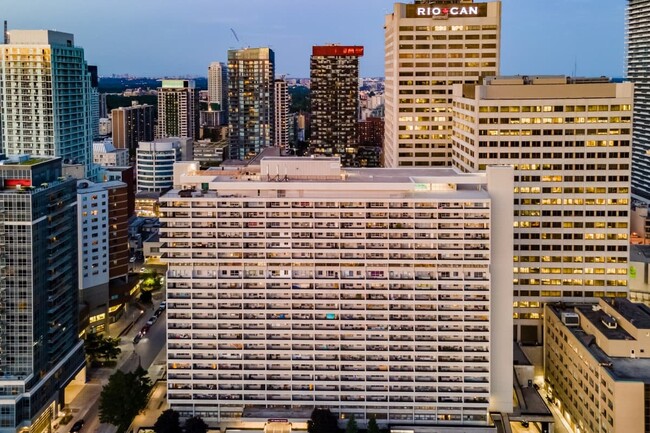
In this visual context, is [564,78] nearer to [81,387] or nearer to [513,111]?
[513,111]

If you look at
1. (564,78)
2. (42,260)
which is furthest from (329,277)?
(564,78)

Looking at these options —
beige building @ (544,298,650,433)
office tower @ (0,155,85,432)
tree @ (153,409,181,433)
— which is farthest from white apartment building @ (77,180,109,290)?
beige building @ (544,298,650,433)

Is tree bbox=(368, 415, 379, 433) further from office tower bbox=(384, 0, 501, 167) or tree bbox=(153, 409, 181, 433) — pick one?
office tower bbox=(384, 0, 501, 167)

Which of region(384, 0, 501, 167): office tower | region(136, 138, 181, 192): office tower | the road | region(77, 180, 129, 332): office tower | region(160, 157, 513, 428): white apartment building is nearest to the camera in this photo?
region(160, 157, 513, 428): white apartment building

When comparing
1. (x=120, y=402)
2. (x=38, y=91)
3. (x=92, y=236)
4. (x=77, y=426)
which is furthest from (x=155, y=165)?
(x=120, y=402)

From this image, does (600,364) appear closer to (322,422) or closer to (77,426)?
(322,422)

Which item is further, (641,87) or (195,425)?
(641,87)
